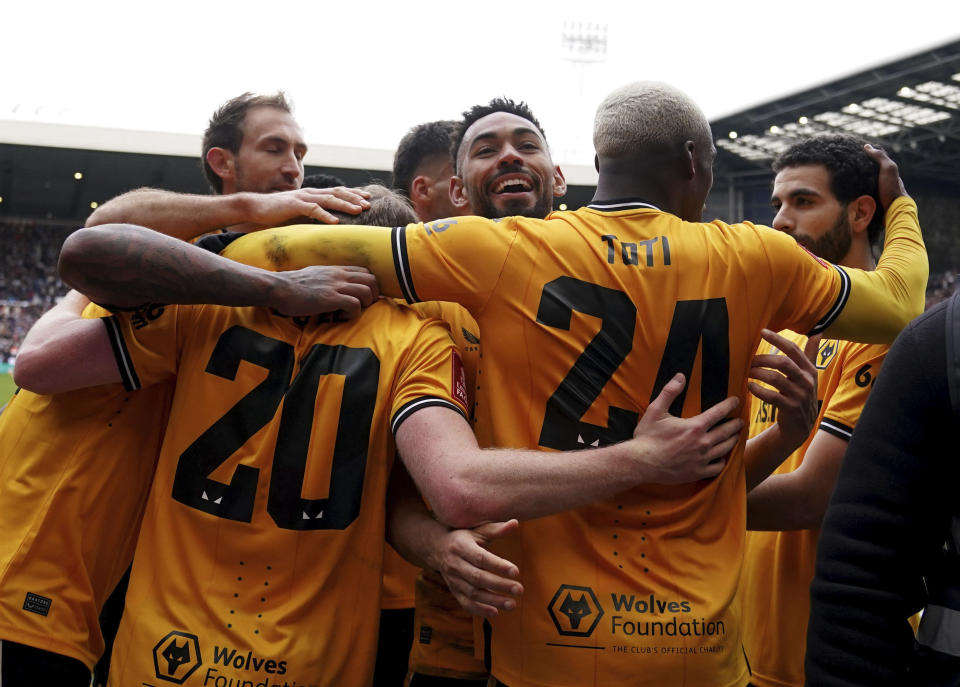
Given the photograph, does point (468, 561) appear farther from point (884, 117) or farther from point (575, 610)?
point (884, 117)

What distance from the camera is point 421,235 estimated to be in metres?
2.16

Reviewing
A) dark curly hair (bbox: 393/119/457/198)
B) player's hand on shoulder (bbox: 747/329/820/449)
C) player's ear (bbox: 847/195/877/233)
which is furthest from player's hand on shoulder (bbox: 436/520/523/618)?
dark curly hair (bbox: 393/119/457/198)

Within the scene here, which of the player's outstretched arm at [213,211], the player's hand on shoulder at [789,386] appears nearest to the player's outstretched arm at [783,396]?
the player's hand on shoulder at [789,386]

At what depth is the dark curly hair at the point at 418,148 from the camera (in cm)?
427

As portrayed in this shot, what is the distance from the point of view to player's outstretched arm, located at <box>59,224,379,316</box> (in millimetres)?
2047

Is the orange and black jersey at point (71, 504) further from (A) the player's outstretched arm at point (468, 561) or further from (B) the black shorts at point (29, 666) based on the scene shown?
(A) the player's outstretched arm at point (468, 561)

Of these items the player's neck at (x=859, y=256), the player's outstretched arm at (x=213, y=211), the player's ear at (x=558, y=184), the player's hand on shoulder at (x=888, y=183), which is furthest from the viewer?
the player's neck at (x=859, y=256)

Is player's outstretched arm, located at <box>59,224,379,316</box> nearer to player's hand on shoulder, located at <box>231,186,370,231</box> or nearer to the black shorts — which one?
player's hand on shoulder, located at <box>231,186,370,231</box>

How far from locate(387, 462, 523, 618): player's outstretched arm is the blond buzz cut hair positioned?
113 centimetres

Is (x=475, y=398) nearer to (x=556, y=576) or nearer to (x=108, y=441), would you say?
(x=556, y=576)

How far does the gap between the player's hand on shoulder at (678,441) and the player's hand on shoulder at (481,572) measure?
1.28 ft

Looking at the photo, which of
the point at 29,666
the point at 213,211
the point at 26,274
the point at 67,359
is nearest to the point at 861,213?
the point at 213,211

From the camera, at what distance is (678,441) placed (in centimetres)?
197

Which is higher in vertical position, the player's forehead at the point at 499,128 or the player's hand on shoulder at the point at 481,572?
the player's forehead at the point at 499,128
